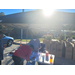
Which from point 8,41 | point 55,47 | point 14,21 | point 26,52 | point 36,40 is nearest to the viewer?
point 26,52

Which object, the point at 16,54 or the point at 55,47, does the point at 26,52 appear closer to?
the point at 16,54

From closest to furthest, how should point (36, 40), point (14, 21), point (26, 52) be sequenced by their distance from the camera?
point (26, 52)
point (14, 21)
point (36, 40)

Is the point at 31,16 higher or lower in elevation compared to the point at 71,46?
higher

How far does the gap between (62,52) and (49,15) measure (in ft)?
10.5

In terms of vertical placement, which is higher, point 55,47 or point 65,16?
point 65,16

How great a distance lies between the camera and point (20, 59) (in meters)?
2.26

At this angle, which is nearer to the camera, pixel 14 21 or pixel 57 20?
pixel 57 20

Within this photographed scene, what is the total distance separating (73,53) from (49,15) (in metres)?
2.95

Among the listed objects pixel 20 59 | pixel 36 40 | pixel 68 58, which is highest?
pixel 36 40

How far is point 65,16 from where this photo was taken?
2.68 metres

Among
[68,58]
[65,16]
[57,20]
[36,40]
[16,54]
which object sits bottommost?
[68,58]

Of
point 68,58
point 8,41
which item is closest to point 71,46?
point 68,58

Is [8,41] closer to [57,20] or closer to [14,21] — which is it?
[14,21]

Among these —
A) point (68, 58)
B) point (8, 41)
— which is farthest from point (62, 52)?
point (8, 41)
